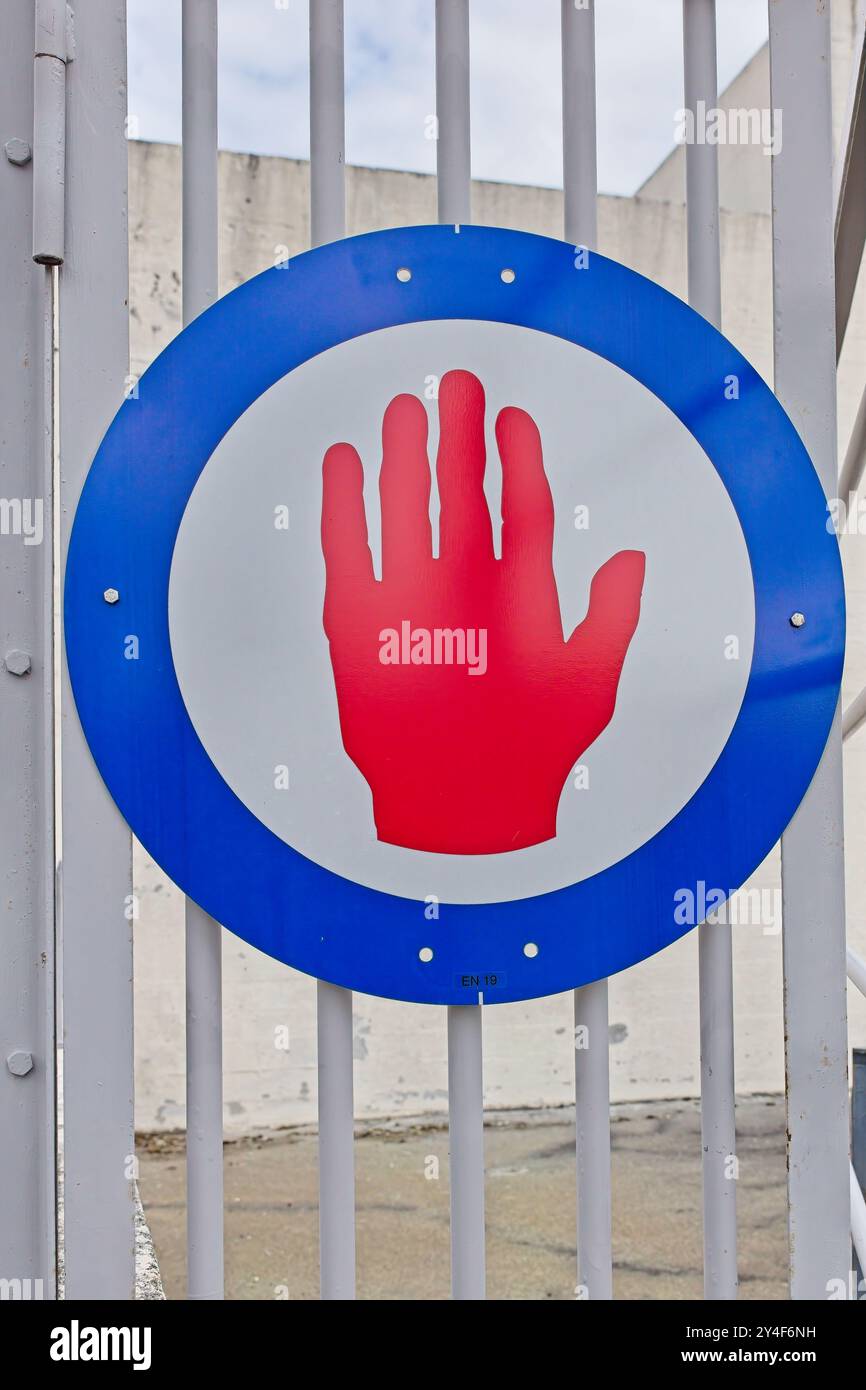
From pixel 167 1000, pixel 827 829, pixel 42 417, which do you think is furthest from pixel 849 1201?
pixel 167 1000

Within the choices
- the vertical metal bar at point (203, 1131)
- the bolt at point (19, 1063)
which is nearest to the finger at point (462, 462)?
the vertical metal bar at point (203, 1131)

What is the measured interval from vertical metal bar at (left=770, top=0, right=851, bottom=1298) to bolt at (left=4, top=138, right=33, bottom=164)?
22.3 inches

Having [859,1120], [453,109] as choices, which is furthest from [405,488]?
[859,1120]

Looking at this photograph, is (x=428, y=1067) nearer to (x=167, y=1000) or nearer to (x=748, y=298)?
(x=167, y=1000)

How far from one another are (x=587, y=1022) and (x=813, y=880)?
0.21m

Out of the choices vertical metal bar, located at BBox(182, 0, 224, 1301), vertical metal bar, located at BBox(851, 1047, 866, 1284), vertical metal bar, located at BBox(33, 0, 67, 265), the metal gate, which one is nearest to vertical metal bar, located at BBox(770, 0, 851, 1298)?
the metal gate

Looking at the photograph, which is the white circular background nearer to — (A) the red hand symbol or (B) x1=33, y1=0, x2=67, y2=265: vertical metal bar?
(A) the red hand symbol

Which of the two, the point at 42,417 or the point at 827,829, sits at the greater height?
the point at 42,417

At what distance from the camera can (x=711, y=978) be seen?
947 millimetres

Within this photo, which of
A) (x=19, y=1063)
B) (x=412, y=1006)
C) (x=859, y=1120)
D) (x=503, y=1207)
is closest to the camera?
(x=19, y=1063)

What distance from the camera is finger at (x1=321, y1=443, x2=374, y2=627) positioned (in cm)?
91

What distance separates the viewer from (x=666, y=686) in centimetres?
94

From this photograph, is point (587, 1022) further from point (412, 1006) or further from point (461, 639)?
point (412, 1006)

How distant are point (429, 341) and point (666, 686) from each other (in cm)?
31
